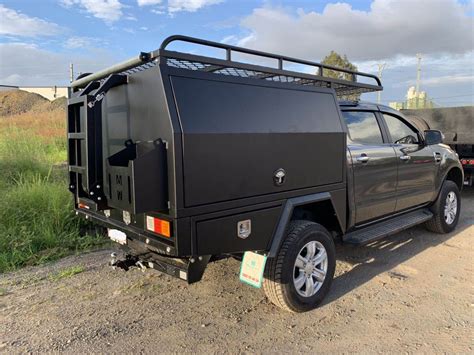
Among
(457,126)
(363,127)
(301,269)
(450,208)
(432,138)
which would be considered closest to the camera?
(301,269)

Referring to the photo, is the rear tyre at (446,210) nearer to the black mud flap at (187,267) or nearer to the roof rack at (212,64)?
the roof rack at (212,64)

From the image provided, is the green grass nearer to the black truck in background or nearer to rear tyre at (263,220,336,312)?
rear tyre at (263,220,336,312)

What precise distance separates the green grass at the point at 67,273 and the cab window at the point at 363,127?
340 centimetres

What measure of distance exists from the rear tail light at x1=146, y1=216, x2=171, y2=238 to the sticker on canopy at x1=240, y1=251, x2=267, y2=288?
2.51 feet

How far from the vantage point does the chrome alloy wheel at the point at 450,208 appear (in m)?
5.96

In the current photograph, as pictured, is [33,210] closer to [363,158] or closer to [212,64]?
[212,64]

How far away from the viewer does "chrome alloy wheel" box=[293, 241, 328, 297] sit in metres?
3.51

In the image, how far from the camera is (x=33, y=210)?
5.66 metres

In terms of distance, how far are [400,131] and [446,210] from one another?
166 centimetres

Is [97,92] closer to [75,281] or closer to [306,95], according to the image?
[306,95]

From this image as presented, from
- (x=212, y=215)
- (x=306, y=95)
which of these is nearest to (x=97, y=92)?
(x=212, y=215)

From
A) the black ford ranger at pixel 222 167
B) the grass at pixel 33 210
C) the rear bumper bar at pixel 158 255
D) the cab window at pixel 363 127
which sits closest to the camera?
the black ford ranger at pixel 222 167

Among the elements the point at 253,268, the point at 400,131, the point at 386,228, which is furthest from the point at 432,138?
the point at 253,268

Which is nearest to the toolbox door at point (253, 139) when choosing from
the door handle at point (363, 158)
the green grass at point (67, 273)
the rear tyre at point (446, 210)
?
the door handle at point (363, 158)
